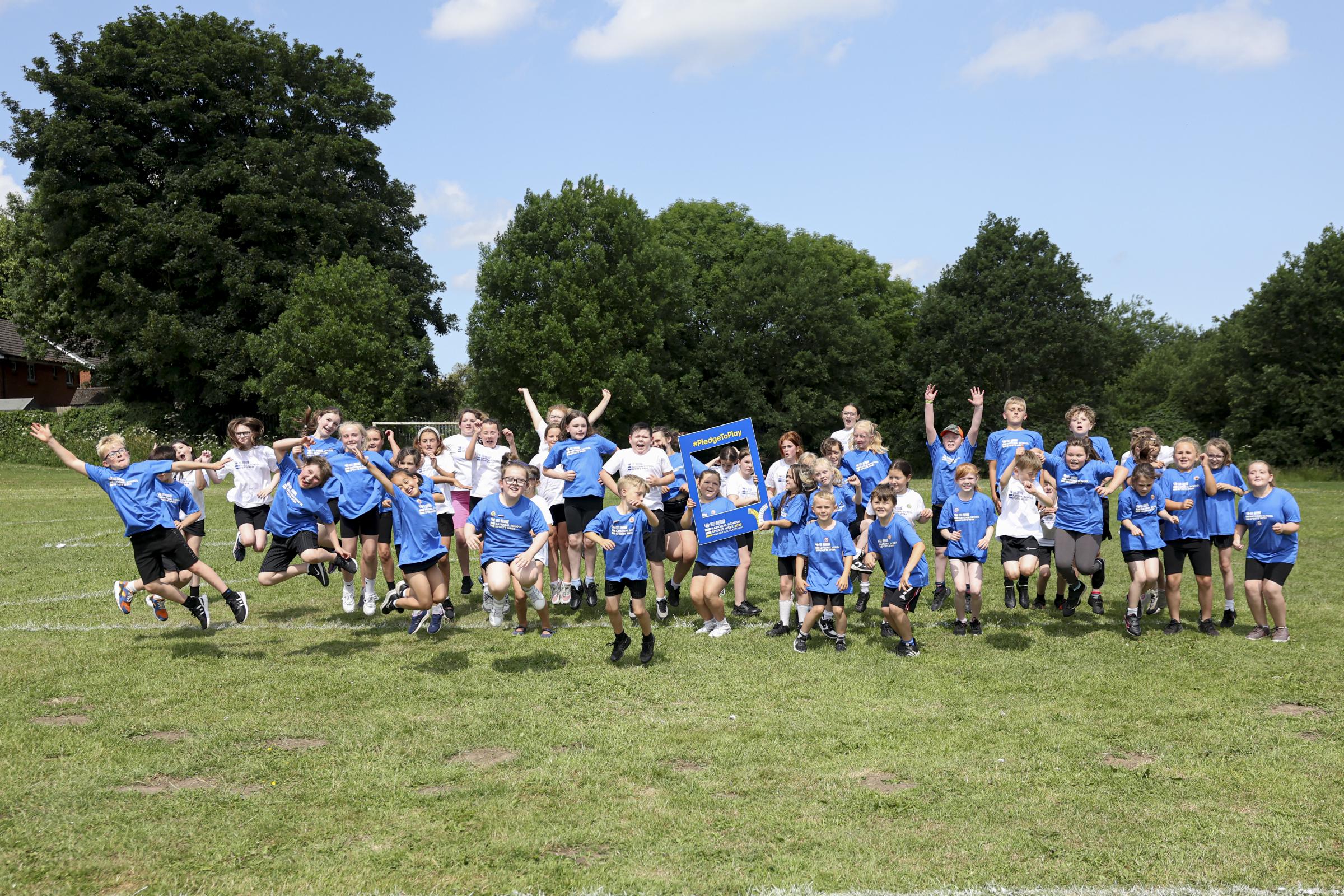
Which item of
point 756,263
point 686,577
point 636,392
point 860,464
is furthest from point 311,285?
point 860,464

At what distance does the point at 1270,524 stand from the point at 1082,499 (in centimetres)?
164

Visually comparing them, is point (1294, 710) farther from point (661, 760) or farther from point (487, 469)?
point (487, 469)

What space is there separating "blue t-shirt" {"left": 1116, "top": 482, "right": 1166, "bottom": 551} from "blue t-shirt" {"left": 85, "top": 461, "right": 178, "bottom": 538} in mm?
8946

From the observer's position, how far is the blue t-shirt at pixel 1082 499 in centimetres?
996

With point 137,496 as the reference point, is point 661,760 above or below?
below

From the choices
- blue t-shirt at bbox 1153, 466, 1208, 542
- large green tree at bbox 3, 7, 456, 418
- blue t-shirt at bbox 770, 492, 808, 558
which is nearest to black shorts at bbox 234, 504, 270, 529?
blue t-shirt at bbox 770, 492, 808, 558

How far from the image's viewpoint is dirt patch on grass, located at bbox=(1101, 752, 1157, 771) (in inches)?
236

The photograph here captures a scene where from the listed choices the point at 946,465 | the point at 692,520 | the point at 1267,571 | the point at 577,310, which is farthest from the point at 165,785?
the point at 577,310

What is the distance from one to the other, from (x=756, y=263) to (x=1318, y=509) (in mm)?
29654

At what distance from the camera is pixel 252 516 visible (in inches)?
424

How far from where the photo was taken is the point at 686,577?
13.9 metres

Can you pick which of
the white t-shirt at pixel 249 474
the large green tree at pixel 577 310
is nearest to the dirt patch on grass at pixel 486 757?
the white t-shirt at pixel 249 474

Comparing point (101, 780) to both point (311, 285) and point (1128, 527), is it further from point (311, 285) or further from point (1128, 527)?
point (311, 285)

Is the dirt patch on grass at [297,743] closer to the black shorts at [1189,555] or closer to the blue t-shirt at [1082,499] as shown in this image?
the blue t-shirt at [1082,499]
